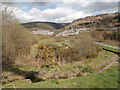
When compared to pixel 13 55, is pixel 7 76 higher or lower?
lower

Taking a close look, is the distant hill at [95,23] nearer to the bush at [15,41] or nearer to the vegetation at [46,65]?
the vegetation at [46,65]

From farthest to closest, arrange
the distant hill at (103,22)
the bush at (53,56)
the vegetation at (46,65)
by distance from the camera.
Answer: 1. the distant hill at (103,22)
2. the bush at (53,56)
3. the vegetation at (46,65)

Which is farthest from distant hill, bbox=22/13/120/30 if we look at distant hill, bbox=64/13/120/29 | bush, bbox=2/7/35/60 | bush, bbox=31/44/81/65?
bush, bbox=2/7/35/60

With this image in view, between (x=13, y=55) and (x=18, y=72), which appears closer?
Answer: (x=18, y=72)

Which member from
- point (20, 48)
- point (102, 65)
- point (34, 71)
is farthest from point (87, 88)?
point (20, 48)

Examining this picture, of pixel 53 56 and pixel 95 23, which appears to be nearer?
pixel 53 56

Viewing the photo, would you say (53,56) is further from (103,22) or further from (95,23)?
(95,23)

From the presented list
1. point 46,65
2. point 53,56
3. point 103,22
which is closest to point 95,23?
point 103,22

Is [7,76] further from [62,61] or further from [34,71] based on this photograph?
[62,61]

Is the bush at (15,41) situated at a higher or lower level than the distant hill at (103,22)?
lower

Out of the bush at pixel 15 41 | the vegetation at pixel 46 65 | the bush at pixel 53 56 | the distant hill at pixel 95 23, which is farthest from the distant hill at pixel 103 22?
the bush at pixel 15 41

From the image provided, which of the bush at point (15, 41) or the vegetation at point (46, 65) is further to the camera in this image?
the bush at point (15, 41)
